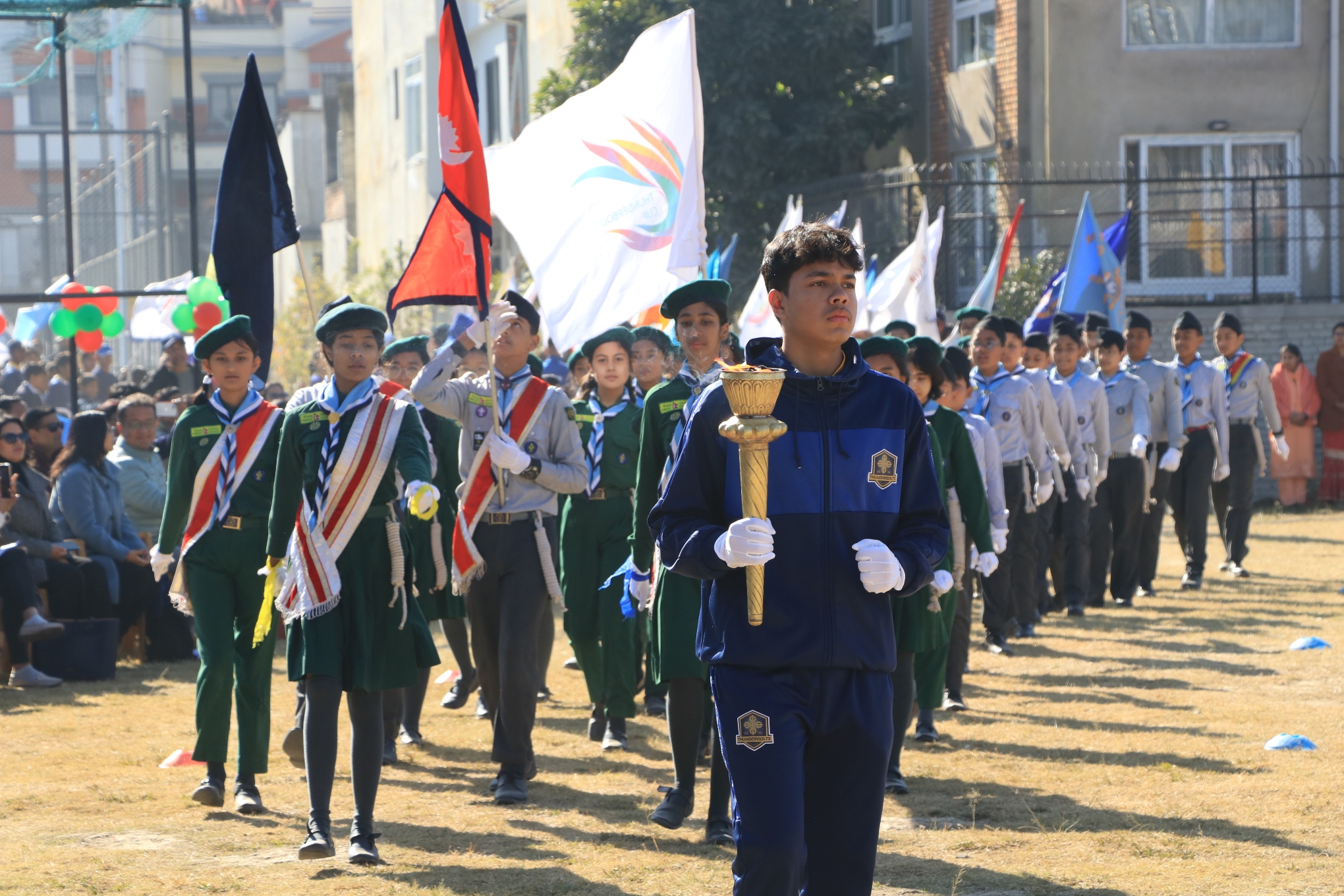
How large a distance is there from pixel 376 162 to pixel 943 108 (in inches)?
776

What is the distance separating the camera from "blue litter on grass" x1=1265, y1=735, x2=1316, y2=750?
28.8 feet

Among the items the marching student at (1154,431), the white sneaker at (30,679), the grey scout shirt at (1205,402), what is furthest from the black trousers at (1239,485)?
the white sneaker at (30,679)

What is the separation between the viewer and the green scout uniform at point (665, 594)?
22.5ft

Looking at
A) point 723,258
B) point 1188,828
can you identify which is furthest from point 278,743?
point 723,258

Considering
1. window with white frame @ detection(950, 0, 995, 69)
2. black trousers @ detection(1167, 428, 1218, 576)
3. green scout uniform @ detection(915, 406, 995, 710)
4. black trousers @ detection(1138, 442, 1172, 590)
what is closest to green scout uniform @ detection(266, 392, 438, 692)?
green scout uniform @ detection(915, 406, 995, 710)

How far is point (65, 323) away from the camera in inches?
665

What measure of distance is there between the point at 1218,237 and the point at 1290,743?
1537 centimetres

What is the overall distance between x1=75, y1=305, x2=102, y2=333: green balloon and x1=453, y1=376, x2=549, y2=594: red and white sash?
972 centimetres

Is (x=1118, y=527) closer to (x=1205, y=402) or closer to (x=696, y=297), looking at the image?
(x=1205, y=402)

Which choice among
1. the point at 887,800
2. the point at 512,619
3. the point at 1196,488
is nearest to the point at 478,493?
the point at 512,619

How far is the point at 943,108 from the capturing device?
25.2 meters

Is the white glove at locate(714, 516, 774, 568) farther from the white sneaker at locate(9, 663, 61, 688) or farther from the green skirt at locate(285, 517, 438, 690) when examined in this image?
the white sneaker at locate(9, 663, 61, 688)

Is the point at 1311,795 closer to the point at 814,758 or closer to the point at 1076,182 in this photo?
the point at 814,758

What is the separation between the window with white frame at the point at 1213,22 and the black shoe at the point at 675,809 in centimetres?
1868
